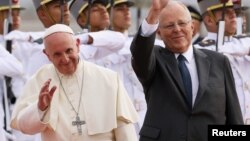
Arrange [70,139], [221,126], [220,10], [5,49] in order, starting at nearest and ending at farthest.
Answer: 1. [221,126]
2. [70,139]
3. [5,49]
4. [220,10]

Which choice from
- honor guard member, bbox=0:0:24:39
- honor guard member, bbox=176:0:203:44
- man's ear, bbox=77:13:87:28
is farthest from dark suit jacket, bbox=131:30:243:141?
honor guard member, bbox=176:0:203:44

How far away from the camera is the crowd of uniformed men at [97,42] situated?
10.6 meters

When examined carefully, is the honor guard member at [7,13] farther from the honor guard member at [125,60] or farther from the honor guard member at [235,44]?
the honor guard member at [235,44]

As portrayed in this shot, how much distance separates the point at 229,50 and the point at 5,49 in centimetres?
259

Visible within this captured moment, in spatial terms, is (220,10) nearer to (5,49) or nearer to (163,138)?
(5,49)

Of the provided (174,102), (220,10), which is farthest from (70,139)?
(220,10)

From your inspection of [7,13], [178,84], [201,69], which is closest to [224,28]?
[7,13]

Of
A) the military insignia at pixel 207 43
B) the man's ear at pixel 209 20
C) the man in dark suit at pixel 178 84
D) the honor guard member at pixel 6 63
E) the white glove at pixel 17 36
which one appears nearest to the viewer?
the man in dark suit at pixel 178 84

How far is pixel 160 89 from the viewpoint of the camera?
22.1ft

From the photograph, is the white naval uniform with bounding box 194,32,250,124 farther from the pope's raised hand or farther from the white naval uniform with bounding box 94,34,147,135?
the pope's raised hand

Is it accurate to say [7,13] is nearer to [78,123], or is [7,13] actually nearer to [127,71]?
[127,71]

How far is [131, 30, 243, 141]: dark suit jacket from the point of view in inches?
260

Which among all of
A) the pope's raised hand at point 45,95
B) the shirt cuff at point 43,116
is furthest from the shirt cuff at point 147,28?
the shirt cuff at point 43,116

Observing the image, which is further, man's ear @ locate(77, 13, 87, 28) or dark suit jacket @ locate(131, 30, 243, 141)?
man's ear @ locate(77, 13, 87, 28)
